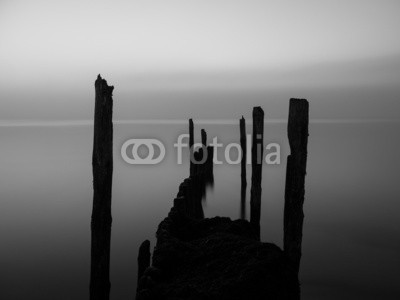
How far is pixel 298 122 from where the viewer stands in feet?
21.8

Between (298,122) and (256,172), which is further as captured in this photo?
(256,172)

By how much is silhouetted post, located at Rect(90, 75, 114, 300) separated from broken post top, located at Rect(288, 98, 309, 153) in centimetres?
257

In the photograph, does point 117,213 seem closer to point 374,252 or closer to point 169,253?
point 374,252

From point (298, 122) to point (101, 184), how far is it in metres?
2.89

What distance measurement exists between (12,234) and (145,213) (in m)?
4.96

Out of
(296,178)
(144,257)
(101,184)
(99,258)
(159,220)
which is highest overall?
(296,178)

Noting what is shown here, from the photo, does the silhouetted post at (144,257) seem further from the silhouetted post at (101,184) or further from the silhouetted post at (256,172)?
the silhouetted post at (256,172)

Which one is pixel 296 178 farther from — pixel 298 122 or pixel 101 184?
pixel 101 184

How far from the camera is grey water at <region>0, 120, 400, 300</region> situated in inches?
398

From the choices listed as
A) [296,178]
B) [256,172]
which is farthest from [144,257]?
[256,172]

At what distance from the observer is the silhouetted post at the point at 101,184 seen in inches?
237

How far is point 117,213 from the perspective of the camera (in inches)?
693

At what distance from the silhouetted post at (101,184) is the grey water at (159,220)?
3.64 meters

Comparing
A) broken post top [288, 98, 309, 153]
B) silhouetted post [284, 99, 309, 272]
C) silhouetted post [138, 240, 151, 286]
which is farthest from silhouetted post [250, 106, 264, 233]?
silhouetted post [138, 240, 151, 286]
